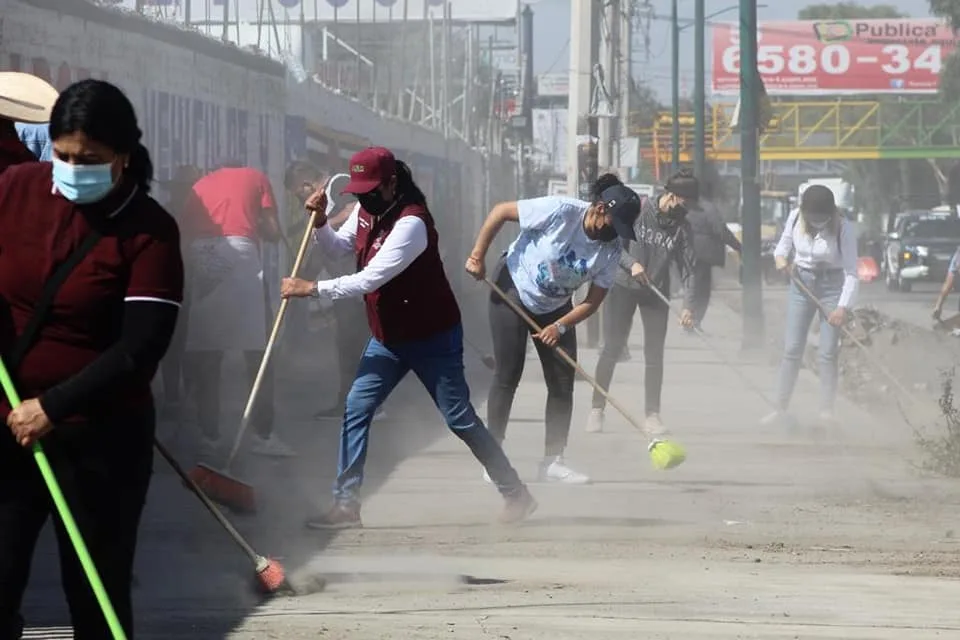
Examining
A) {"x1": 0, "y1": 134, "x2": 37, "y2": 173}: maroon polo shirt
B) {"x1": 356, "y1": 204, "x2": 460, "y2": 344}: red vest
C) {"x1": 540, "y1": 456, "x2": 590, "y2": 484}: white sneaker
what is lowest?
{"x1": 540, "y1": 456, "x2": 590, "y2": 484}: white sneaker

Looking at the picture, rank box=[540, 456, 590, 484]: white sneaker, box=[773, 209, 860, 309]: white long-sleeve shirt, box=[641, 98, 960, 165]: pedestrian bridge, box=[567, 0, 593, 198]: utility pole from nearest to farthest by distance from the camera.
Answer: box=[540, 456, 590, 484]: white sneaker < box=[773, 209, 860, 309]: white long-sleeve shirt < box=[567, 0, 593, 198]: utility pole < box=[641, 98, 960, 165]: pedestrian bridge

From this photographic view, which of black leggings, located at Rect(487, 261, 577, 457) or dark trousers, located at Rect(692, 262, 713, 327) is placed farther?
dark trousers, located at Rect(692, 262, 713, 327)

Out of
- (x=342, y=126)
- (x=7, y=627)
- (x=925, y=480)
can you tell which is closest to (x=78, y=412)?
(x=7, y=627)

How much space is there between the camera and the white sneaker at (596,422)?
41.0 feet

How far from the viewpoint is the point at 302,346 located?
18.2 m

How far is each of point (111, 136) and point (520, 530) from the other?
429cm

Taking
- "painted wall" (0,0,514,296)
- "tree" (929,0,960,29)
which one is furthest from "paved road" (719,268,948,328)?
"painted wall" (0,0,514,296)

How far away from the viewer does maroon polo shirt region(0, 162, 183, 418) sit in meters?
4.51

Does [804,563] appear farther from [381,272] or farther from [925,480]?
[925,480]

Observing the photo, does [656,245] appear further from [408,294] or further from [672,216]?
[408,294]

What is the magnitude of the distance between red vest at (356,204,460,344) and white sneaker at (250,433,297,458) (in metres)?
2.54

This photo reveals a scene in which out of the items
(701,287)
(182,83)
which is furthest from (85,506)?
(701,287)

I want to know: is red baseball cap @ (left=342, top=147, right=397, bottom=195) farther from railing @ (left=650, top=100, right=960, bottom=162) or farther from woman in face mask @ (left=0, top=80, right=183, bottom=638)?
railing @ (left=650, top=100, right=960, bottom=162)

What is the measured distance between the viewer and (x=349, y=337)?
12898mm
